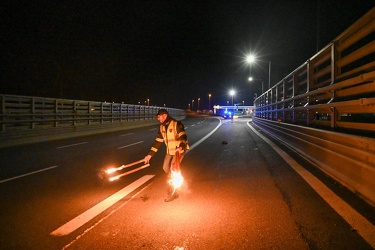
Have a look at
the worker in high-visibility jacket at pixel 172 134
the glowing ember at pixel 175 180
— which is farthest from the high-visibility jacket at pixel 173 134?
the glowing ember at pixel 175 180

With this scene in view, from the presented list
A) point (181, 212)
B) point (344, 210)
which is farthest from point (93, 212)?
point (344, 210)

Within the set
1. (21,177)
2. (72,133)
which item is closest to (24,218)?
(21,177)

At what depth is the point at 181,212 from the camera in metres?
5.41

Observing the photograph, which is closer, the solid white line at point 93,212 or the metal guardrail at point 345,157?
the solid white line at point 93,212

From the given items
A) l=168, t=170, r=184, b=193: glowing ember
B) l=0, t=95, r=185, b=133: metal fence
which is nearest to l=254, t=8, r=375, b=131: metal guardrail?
l=168, t=170, r=184, b=193: glowing ember

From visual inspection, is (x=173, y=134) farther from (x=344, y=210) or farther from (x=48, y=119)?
(x=48, y=119)

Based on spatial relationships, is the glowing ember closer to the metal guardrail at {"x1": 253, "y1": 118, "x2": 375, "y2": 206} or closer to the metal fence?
the metal guardrail at {"x1": 253, "y1": 118, "x2": 375, "y2": 206}

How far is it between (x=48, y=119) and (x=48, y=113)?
29.0 inches

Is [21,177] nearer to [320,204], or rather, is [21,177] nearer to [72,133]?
[320,204]

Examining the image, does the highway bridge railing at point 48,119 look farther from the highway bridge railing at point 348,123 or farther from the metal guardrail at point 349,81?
the metal guardrail at point 349,81

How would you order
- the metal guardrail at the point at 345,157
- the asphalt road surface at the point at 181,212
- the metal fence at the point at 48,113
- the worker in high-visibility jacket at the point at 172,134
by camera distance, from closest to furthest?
the asphalt road surface at the point at 181,212 < the metal guardrail at the point at 345,157 < the worker in high-visibility jacket at the point at 172,134 < the metal fence at the point at 48,113

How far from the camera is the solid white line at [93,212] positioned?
4.66 metres

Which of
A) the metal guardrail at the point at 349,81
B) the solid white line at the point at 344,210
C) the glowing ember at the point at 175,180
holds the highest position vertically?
the metal guardrail at the point at 349,81

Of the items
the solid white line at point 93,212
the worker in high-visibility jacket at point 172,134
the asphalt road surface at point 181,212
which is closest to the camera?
the asphalt road surface at point 181,212
